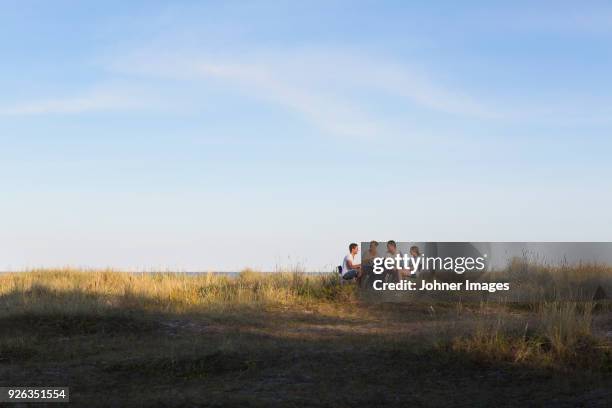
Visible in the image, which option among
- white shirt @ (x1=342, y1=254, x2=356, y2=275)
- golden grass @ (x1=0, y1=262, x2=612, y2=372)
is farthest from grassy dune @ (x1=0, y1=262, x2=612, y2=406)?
white shirt @ (x1=342, y1=254, x2=356, y2=275)

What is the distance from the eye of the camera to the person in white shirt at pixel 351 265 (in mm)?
16312

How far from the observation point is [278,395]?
734 cm

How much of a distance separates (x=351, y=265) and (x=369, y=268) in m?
0.56

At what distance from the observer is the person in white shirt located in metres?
16.3

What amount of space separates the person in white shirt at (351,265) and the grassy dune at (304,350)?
509mm

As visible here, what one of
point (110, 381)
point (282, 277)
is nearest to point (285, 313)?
point (282, 277)

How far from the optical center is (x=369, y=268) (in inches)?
→ 635

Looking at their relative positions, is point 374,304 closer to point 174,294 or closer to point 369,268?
point 369,268

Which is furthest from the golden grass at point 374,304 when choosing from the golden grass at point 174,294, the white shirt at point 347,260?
the white shirt at point 347,260

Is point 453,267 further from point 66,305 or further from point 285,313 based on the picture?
point 66,305

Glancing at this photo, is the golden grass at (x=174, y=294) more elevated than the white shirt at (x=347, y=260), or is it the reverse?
the white shirt at (x=347, y=260)

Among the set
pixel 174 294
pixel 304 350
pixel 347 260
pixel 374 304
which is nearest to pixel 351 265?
pixel 347 260

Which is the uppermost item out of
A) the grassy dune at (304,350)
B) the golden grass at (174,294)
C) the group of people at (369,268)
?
the group of people at (369,268)

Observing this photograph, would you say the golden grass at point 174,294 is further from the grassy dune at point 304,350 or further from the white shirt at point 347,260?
the white shirt at point 347,260
